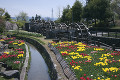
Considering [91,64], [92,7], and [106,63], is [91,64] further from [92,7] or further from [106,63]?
[92,7]

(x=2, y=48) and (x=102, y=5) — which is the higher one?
(x=102, y=5)

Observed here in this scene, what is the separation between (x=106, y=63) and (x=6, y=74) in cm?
548

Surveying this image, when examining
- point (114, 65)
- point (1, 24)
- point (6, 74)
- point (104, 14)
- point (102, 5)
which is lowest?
point (6, 74)

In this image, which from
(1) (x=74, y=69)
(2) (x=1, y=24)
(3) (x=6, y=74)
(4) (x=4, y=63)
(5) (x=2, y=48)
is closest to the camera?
(1) (x=74, y=69)

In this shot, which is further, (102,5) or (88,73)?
(102,5)

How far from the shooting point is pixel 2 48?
15.2 meters

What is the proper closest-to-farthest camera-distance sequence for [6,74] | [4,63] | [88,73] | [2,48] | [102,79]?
[102,79]
[88,73]
[6,74]
[4,63]
[2,48]

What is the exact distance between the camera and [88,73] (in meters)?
7.07

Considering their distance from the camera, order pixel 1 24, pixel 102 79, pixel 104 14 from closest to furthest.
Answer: pixel 102 79 → pixel 1 24 → pixel 104 14

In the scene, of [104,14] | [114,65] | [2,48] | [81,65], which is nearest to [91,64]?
[81,65]

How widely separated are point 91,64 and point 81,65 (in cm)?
56

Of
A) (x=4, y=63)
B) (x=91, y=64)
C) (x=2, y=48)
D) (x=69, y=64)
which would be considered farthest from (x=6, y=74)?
(x=2, y=48)

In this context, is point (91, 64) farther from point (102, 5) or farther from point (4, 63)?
point (102, 5)

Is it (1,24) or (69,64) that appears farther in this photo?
(1,24)
